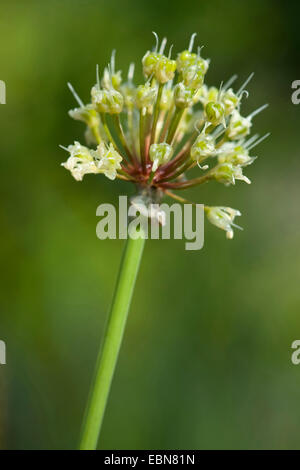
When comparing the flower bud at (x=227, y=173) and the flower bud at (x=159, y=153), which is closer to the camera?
the flower bud at (x=159, y=153)

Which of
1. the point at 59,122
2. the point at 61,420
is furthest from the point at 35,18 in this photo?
the point at 61,420

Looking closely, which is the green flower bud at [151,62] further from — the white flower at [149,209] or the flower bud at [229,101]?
the white flower at [149,209]

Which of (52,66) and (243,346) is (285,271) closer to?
(243,346)

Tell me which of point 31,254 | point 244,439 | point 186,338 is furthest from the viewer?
point 31,254

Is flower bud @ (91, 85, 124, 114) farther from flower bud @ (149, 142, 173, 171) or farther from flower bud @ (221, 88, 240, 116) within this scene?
flower bud @ (221, 88, 240, 116)

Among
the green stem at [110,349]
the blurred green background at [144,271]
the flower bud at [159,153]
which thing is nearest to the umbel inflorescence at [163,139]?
the flower bud at [159,153]

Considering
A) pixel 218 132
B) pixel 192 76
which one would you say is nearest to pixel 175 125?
pixel 192 76
